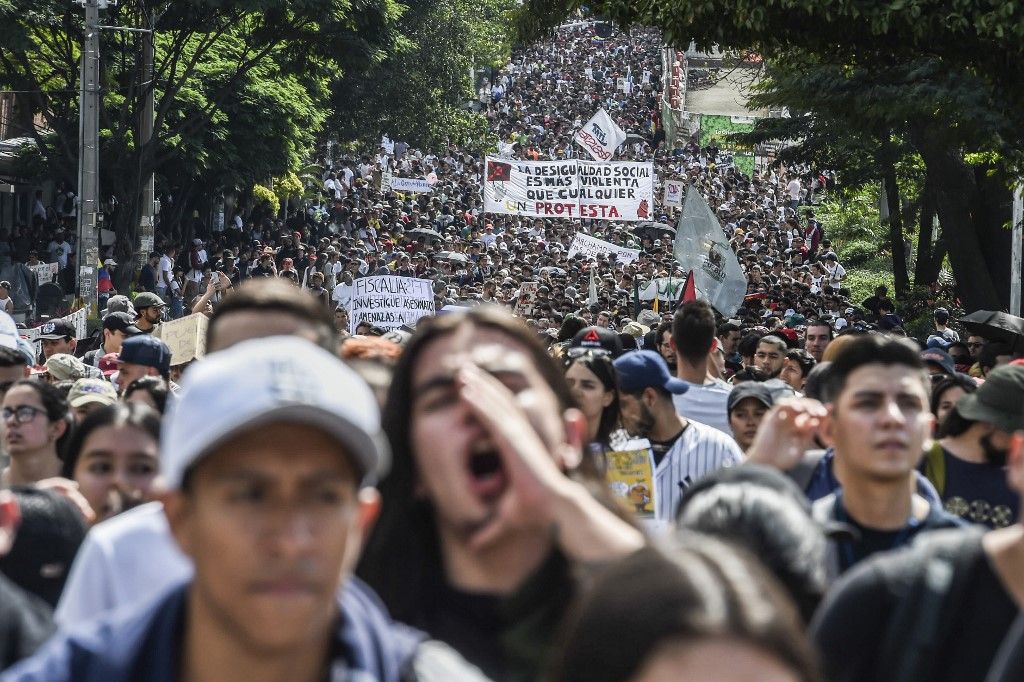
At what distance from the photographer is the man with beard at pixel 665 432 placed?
6.51 m

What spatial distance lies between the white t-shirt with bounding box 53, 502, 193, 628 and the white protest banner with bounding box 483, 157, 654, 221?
22077mm

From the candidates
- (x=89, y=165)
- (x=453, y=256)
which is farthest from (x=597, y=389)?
(x=453, y=256)

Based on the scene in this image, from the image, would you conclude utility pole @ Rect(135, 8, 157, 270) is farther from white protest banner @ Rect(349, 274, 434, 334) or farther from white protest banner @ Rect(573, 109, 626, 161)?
white protest banner @ Rect(349, 274, 434, 334)

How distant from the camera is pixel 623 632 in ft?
6.26

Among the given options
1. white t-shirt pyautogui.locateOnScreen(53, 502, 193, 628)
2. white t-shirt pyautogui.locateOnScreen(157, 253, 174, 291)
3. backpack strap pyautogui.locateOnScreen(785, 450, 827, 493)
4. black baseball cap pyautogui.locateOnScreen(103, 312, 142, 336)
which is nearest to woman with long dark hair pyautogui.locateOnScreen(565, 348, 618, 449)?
backpack strap pyautogui.locateOnScreen(785, 450, 827, 493)

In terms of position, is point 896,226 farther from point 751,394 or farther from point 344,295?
point 751,394

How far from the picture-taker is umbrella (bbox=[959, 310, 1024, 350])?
12523 mm

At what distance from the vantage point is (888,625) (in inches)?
115

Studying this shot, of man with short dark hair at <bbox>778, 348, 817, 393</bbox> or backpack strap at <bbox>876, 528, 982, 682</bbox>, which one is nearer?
backpack strap at <bbox>876, 528, 982, 682</bbox>

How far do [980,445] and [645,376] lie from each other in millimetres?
1365

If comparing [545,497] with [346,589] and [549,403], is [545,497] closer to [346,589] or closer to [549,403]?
[549,403]

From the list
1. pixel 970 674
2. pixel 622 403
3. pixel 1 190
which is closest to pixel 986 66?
pixel 622 403

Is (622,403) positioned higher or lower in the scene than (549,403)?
lower

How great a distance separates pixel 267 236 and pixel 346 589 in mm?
40319
